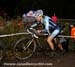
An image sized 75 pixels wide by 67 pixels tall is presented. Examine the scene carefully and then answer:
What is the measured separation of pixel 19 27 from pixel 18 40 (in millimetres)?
1587

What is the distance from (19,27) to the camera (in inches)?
567

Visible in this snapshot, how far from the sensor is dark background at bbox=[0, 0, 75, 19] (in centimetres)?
1691

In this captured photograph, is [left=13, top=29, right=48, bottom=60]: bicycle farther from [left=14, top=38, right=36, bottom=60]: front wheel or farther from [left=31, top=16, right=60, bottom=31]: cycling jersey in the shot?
[left=31, top=16, right=60, bottom=31]: cycling jersey

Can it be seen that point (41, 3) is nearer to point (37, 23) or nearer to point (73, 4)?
point (73, 4)

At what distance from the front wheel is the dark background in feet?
14.1

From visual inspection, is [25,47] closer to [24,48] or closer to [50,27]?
[24,48]

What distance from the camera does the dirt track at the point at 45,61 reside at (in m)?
11.9

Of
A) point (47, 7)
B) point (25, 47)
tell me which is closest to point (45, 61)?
point (25, 47)

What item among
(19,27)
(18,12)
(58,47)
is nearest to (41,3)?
(18,12)

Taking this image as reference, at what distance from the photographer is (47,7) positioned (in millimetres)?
16922

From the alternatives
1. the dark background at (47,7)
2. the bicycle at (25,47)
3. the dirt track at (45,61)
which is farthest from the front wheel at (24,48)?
the dark background at (47,7)

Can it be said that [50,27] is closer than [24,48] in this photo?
No

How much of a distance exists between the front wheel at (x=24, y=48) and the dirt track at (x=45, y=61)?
0.53 ft

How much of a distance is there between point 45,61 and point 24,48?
79 centimetres
